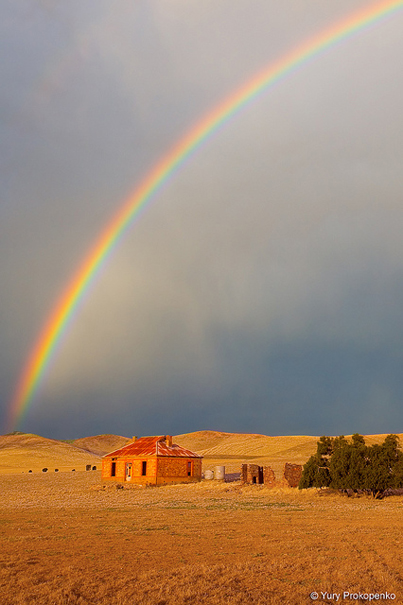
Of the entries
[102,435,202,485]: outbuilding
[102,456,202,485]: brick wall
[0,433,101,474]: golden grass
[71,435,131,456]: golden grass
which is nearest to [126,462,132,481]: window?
[102,435,202,485]: outbuilding

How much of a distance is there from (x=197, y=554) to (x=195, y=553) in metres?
0.17

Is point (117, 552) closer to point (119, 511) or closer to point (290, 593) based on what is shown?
point (290, 593)

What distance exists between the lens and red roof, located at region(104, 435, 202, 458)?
49.1 m

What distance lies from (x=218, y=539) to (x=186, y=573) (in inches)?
203

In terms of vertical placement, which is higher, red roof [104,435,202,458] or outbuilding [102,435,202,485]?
red roof [104,435,202,458]

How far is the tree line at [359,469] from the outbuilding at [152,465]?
16.1 metres

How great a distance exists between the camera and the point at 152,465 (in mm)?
47750

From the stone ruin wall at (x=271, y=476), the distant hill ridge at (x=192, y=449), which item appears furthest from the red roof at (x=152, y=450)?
the distant hill ridge at (x=192, y=449)

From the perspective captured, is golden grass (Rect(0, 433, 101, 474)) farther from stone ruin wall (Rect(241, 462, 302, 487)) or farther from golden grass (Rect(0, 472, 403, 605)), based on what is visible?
golden grass (Rect(0, 472, 403, 605))

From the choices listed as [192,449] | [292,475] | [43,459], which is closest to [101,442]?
[192,449]

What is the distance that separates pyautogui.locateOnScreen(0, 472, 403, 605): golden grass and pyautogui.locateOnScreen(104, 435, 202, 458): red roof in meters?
21.2

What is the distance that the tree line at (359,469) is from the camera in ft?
107

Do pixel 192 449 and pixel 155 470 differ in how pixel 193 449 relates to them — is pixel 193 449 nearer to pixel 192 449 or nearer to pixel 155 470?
pixel 192 449

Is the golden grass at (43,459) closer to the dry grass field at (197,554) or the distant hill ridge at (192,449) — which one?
the distant hill ridge at (192,449)
